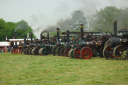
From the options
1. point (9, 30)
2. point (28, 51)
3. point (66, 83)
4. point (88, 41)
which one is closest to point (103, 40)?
point (88, 41)

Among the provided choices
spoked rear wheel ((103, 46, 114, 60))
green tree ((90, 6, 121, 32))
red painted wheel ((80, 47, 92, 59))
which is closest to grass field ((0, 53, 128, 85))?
spoked rear wheel ((103, 46, 114, 60))

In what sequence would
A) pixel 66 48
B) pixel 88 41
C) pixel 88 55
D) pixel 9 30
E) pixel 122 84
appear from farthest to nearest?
pixel 9 30
pixel 66 48
pixel 88 41
pixel 88 55
pixel 122 84

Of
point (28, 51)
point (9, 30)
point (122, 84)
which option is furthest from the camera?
point (9, 30)

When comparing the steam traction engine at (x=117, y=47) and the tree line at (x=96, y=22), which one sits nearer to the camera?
the steam traction engine at (x=117, y=47)

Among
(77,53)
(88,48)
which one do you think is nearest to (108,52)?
(88,48)

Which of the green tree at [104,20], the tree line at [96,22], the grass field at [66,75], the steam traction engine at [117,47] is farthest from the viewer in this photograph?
the green tree at [104,20]

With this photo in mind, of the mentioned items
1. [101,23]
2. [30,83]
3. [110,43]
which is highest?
[101,23]

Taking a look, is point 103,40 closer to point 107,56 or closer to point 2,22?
point 107,56

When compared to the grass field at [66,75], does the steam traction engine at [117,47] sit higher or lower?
higher

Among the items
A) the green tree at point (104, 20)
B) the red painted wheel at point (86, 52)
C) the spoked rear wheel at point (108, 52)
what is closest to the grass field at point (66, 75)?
the spoked rear wheel at point (108, 52)

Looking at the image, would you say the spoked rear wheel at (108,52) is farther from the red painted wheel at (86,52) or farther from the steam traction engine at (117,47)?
the red painted wheel at (86,52)

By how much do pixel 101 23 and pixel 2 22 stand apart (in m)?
32.7

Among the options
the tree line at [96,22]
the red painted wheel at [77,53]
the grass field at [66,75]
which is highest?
the tree line at [96,22]

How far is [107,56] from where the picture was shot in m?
11.8
